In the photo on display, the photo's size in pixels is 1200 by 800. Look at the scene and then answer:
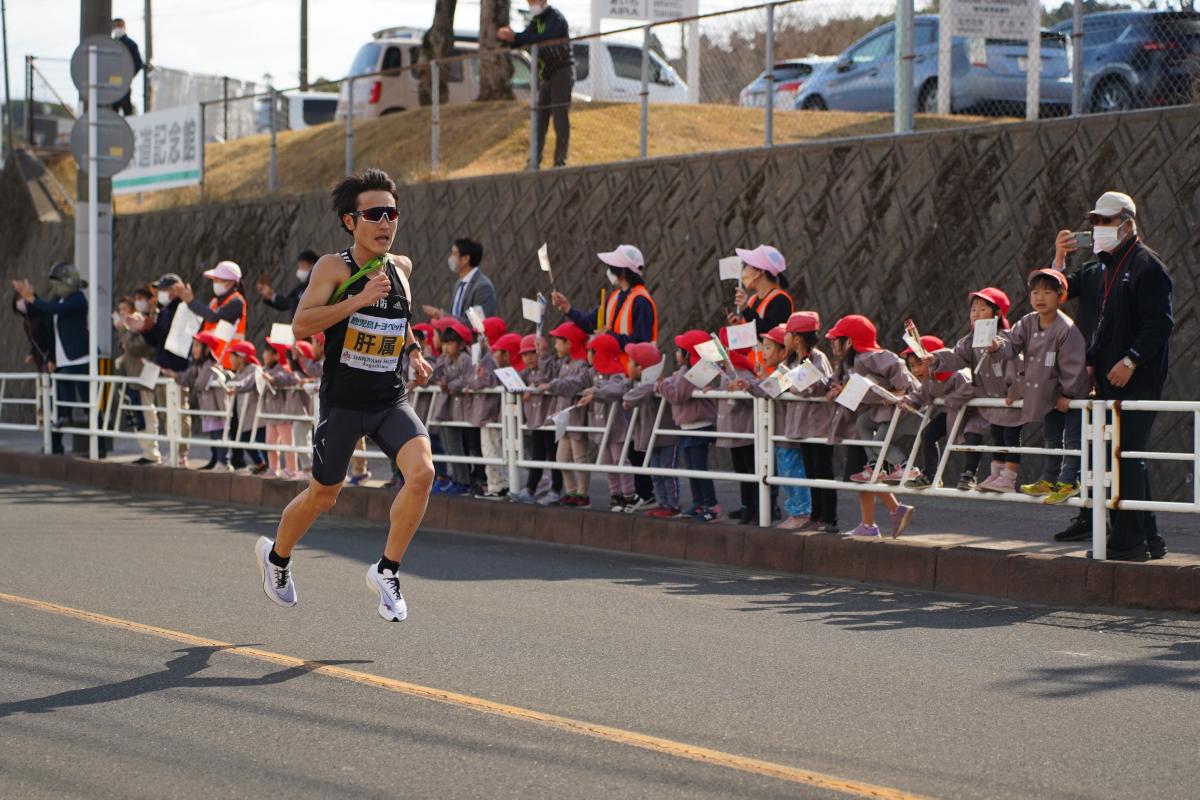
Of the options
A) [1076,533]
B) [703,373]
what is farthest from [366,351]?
[1076,533]

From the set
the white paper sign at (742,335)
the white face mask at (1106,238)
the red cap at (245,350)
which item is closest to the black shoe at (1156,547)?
the white face mask at (1106,238)

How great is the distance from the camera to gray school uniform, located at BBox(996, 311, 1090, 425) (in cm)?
1014

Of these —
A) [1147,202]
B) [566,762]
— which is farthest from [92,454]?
[566,762]

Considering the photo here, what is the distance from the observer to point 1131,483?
374 inches

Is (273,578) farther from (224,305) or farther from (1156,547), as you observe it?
(224,305)

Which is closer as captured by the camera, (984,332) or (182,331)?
(984,332)

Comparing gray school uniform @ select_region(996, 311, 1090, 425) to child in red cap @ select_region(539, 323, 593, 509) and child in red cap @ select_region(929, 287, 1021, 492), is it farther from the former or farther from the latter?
child in red cap @ select_region(539, 323, 593, 509)

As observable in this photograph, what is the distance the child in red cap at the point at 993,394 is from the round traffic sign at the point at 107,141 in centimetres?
1088

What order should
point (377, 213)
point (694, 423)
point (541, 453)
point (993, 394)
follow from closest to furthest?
point (377, 213) < point (993, 394) < point (694, 423) < point (541, 453)

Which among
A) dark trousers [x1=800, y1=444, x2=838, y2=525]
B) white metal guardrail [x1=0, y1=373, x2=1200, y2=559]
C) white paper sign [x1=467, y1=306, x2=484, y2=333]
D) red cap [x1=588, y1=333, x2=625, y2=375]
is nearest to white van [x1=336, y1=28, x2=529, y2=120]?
white metal guardrail [x1=0, y1=373, x2=1200, y2=559]

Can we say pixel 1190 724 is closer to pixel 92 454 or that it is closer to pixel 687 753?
pixel 687 753

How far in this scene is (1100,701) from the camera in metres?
6.56

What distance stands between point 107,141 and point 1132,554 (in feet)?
42.1

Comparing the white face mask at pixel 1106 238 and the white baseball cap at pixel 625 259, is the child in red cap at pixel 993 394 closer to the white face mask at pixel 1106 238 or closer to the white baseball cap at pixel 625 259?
the white face mask at pixel 1106 238
